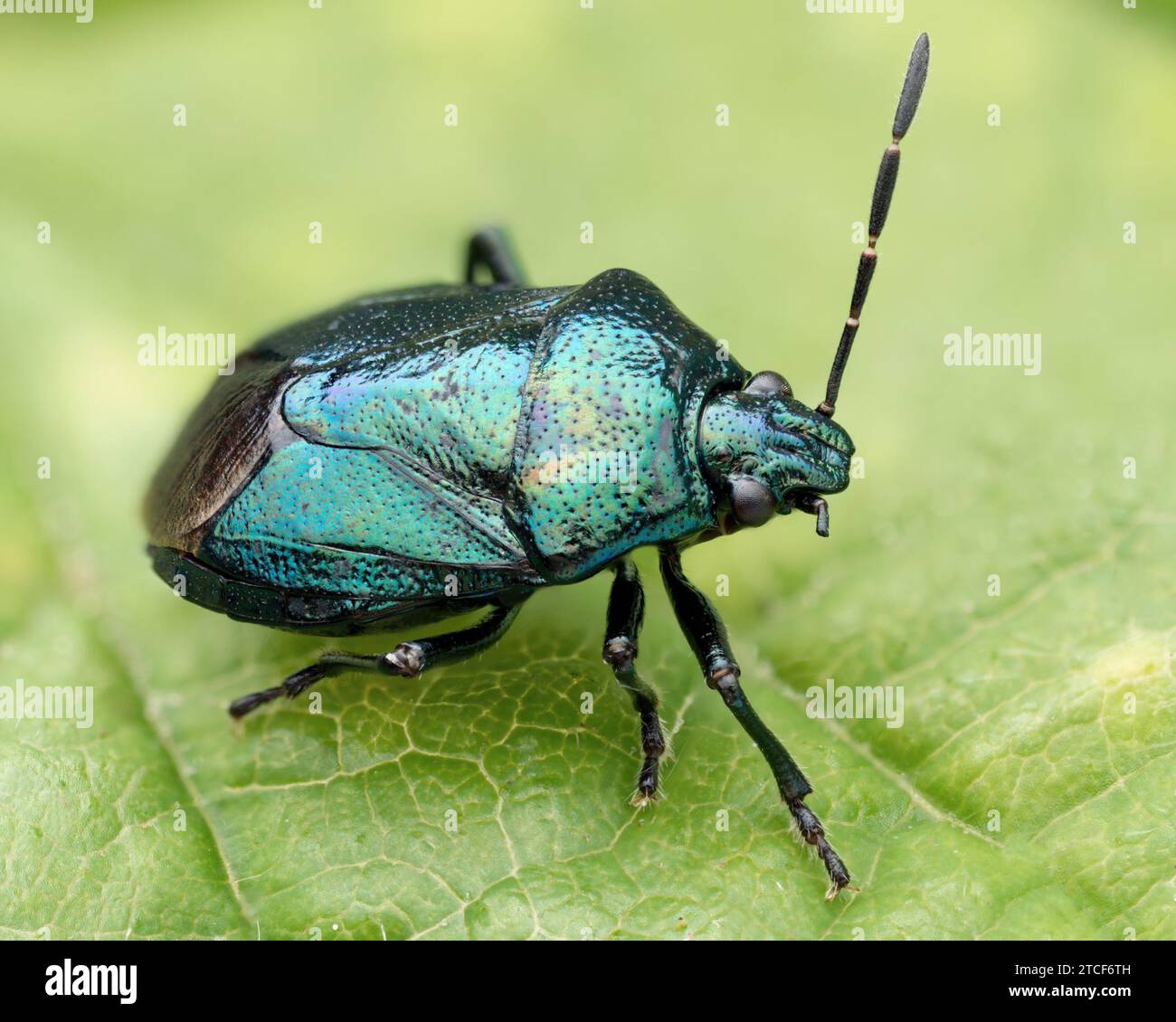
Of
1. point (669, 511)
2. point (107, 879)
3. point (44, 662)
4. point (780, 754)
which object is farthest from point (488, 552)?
point (44, 662)

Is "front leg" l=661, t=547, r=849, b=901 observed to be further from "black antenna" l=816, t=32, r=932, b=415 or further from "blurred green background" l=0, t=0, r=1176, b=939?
"black antenna" l=816, t=32, r=932, b=415

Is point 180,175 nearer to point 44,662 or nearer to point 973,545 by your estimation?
point 44,662

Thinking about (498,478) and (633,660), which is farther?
(633,660)

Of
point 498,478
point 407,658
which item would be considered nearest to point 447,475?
point 498,478

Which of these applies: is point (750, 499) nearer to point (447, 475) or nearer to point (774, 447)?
point (774, 447)

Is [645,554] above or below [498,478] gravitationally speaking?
below

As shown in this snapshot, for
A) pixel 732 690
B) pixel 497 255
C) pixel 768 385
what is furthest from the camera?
pixel 497 255

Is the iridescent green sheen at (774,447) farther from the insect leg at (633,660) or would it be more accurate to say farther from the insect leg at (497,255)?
the insect leg at (497,255)
